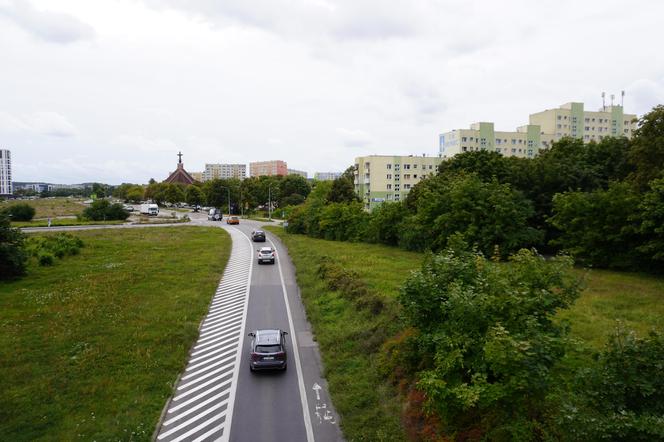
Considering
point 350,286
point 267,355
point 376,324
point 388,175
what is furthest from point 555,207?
point 388,175

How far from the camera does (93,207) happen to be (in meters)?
88.1

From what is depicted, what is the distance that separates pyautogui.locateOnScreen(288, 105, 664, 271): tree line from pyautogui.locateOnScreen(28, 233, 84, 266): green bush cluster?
30829mm

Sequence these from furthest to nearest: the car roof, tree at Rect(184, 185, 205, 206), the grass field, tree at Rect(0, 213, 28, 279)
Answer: tree at Rect(184, 185, 205, 206), the grass field, tree at Rect(0, 213, 28, 279), the car roof

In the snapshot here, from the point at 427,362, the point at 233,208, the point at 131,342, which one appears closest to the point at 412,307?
the point at 427,362

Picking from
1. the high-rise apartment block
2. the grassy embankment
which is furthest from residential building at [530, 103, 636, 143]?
the grassy embankment

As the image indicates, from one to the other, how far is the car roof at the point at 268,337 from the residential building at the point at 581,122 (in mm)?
106830

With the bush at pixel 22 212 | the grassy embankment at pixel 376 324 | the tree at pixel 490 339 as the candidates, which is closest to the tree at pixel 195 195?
the bush at pixel 22 212

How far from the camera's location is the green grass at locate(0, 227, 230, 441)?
13617mm

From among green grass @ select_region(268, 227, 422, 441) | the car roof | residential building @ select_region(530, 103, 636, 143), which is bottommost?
green grass @ select_region(268, 227, 422, 441)

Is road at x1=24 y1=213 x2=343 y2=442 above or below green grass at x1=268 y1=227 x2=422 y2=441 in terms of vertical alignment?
below

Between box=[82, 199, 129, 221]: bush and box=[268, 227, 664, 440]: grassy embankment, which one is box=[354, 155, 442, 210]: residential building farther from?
box=[268, 227, 664, 440]: grassy embankment

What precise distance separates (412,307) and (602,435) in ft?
22.4

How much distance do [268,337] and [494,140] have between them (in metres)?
96.4

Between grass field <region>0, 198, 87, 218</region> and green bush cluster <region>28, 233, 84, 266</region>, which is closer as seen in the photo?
green bush cluster <region>28, 233, 84, 266</region>
